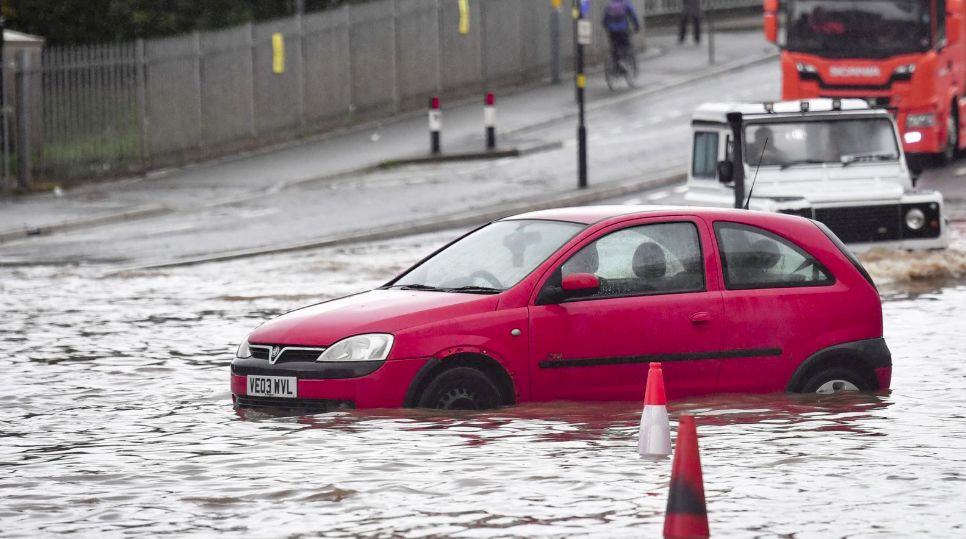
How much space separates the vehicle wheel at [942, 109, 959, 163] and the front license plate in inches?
792

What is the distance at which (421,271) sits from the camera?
38.0ft

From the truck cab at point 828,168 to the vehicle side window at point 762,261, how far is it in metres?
6.88

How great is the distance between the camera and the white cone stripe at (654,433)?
9.31 metres

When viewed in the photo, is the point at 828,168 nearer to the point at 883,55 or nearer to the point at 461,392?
the point at 461,392

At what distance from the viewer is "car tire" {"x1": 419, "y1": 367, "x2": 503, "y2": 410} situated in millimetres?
10367

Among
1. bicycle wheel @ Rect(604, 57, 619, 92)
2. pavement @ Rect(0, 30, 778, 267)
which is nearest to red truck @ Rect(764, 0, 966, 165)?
pavement @ Rect(0, 30, 778, 267)

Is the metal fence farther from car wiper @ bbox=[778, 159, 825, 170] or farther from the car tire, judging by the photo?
the car tire

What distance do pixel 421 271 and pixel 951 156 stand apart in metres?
19.5

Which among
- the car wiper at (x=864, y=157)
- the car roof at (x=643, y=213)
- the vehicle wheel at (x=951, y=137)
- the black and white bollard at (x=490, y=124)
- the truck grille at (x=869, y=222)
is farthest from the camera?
the black and white bollard at (x=490, y=124)

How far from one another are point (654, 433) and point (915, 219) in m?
9.57

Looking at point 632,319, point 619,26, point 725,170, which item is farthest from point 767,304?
point 619,26

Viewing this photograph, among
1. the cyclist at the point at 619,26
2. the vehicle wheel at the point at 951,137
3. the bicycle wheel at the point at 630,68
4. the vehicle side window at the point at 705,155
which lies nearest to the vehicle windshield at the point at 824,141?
the vehicle side window at the point at 705,155

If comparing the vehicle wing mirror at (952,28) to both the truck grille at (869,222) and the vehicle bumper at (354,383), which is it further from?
the vehicle bumper at (354,383)

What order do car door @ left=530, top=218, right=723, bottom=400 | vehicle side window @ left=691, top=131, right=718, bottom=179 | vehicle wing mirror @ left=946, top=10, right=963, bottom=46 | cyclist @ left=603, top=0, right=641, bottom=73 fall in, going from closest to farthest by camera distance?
1. car door @ left=530, top=218, right=723, bottom=400
2. vehicle side window @ left=691, top=131, right=718, bottom=179
3. vehicle wing mirror @ left=946, top=10, right=963, bottom=46
4. cyclist @ left=603, top=0, right=641, bottom=73
